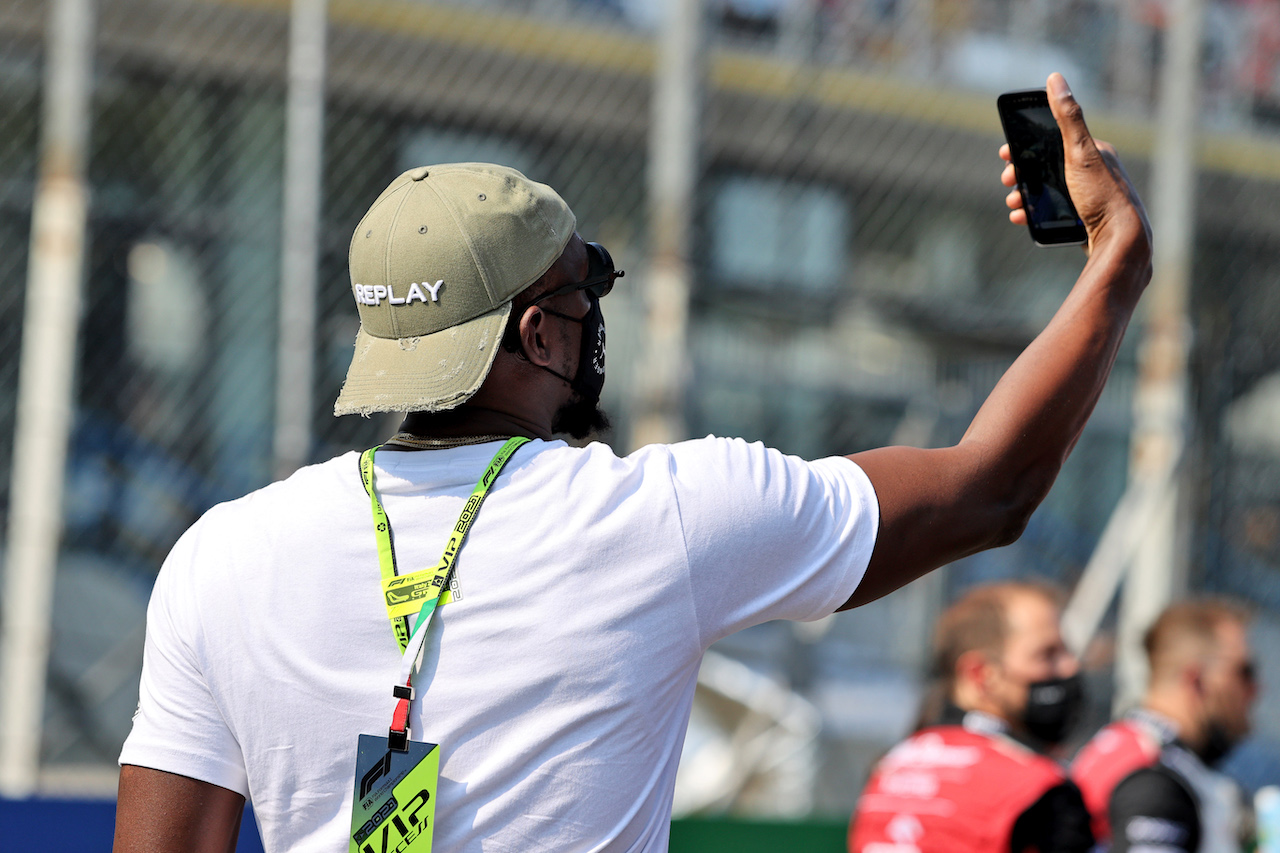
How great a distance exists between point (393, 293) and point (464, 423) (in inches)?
5.9

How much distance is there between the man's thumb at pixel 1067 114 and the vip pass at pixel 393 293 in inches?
27.2

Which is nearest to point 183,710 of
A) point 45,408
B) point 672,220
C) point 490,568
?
point 490,568

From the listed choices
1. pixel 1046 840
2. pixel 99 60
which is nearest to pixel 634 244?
pixel 99 60

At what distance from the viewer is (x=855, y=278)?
6371 mm

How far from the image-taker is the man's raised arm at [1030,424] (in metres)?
1.39

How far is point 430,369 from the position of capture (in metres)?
1.37

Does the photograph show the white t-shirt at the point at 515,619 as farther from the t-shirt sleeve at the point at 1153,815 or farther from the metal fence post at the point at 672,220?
the metal fence post at the point at 672,220

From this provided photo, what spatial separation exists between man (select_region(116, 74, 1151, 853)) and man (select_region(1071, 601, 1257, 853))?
2.19 m

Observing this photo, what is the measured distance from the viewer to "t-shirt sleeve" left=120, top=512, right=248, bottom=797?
4.55ft

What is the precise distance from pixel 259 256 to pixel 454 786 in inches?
176

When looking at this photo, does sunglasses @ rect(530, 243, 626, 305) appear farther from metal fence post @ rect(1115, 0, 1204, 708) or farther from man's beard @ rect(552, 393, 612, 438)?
metal fence post @ rect(1115, 0, 1204, 708)

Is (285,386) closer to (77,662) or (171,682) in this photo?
(77,662)

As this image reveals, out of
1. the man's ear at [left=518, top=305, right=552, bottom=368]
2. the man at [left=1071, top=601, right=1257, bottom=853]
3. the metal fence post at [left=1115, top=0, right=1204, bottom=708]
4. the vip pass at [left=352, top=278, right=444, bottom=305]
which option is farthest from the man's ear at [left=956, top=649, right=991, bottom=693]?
the metal fence post at [left=1115, top=0, right=1204, bottom=708]

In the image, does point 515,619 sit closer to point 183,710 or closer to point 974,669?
point 183,710
